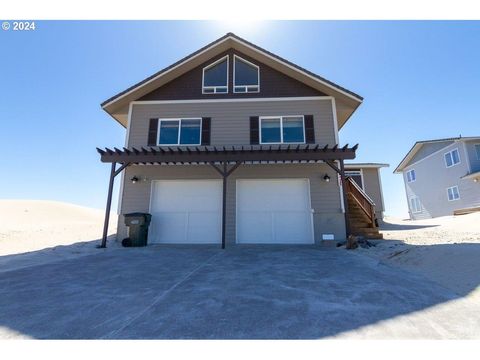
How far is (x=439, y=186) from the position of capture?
19.7 metres

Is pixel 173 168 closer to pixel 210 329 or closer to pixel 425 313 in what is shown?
pixel 210 329

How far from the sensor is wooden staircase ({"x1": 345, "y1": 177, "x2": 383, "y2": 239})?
8898 millimetres

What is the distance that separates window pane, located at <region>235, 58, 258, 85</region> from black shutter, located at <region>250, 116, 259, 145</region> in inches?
72.7

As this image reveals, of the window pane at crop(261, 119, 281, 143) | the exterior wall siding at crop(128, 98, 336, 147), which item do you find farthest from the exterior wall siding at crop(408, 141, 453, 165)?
the window pane at crop(261, 119, 281, 143)

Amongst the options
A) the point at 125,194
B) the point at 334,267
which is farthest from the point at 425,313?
the point at 125,194

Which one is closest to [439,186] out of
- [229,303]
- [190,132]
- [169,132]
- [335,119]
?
[335,119]

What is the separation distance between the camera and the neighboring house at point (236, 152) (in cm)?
851

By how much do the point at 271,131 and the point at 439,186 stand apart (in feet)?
62.2

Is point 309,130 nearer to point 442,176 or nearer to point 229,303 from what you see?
point 229,303

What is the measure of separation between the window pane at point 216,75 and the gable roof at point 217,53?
510 millimetres

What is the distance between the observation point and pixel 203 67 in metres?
10.5

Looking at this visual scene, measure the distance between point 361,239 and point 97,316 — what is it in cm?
730

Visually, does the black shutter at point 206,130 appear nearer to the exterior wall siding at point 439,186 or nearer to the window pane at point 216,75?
the window pane at point 216,75
